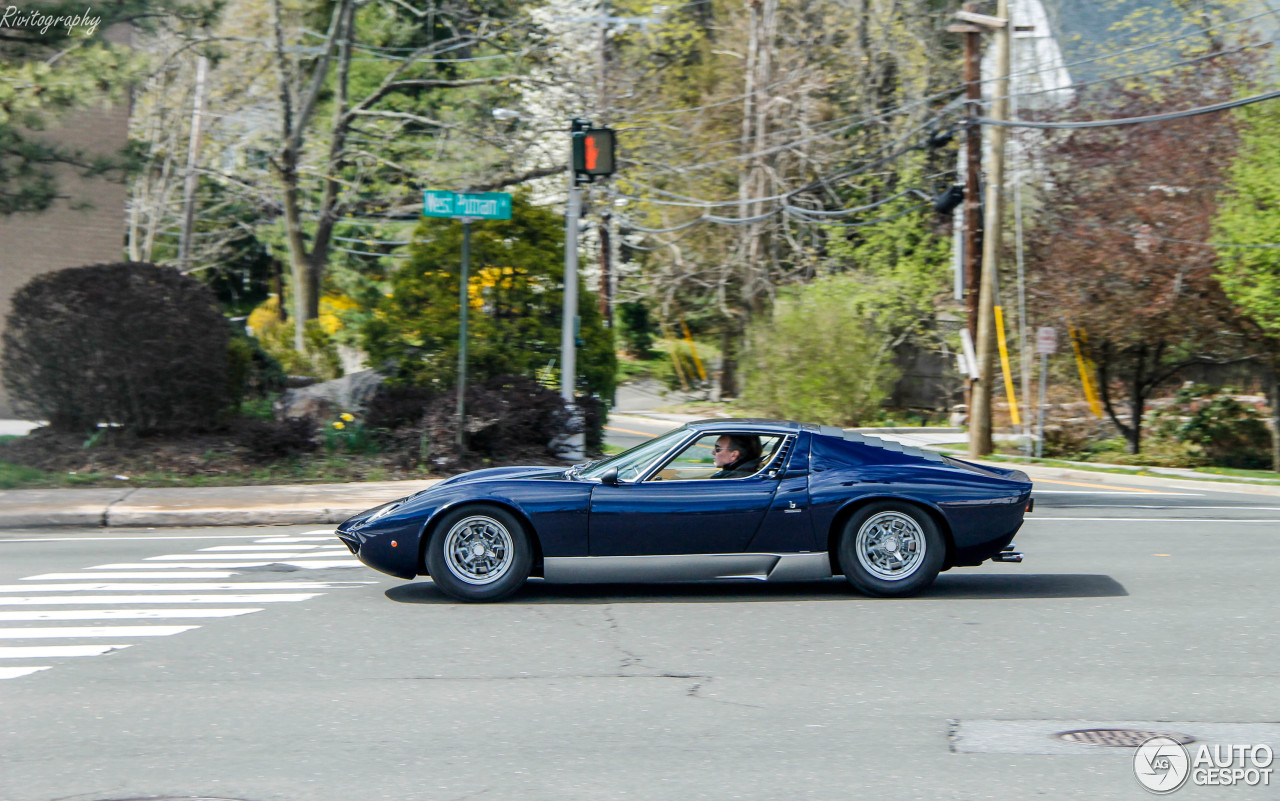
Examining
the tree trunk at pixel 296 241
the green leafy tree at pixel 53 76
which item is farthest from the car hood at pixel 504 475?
the tree trunk at pixel 296 241

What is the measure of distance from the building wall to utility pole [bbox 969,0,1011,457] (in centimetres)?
1572

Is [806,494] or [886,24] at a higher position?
[886,24]

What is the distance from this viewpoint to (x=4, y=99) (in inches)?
579

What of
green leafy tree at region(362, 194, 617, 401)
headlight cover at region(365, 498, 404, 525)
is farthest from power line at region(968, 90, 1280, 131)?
headlight cover at region(365, 498, 404, 525)

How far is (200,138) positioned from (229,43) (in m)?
6.84

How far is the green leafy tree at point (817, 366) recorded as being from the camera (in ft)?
93.7

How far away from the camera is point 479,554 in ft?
27.5

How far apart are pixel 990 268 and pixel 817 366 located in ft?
20.4

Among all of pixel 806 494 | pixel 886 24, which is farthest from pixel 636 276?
pixel 806 494

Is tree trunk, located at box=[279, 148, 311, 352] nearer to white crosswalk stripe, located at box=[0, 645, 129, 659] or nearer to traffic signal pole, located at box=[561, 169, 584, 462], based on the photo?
traffic signal pole, located at box=[561, 169, 584, 462]

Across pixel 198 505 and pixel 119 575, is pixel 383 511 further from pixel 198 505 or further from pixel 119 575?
pixel 198 505

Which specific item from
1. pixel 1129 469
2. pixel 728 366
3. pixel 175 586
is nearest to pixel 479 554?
pixel 175 586

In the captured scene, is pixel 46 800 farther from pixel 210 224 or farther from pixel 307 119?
pixel 210 224

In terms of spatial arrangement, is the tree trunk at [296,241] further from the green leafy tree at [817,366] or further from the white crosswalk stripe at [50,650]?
the white crosswalk stripe at [50,650]
